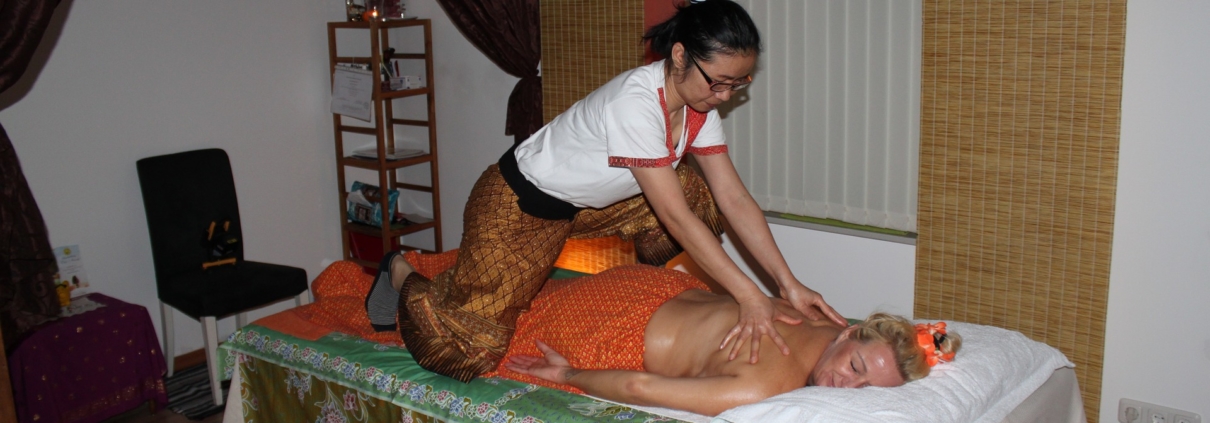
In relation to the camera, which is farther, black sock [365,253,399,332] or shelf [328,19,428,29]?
shelf [328,19,428,29]

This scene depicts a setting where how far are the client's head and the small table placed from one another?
2.41 meters

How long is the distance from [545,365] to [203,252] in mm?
1967

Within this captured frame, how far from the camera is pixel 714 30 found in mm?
1982

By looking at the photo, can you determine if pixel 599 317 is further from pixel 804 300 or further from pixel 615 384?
pixel 804 300

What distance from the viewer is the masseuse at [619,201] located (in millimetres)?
2064

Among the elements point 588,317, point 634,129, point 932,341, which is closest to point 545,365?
point 588,317

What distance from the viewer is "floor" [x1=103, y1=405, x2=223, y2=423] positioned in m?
3.33

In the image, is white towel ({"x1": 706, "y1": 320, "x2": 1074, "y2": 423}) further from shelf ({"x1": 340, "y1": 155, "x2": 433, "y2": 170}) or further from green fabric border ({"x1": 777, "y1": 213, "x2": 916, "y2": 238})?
shelf ({"x1": 340, "y1": 155, "x2": 433, "y2": 170})

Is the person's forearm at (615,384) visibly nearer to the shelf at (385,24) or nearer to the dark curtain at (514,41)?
the dark curtain at (514,41)

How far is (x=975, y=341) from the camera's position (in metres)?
2.26

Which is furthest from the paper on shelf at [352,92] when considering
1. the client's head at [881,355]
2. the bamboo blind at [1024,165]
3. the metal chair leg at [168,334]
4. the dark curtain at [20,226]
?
the client's head at [881,355]

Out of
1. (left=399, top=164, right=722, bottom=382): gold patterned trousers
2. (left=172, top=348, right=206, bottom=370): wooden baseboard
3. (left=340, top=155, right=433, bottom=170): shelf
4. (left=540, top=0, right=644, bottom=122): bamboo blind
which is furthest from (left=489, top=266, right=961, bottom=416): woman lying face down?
(left=172, top=348, right=206, bottom=370): wooden baseboard

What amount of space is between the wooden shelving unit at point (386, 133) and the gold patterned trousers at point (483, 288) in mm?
1759

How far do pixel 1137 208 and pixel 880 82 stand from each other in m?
0.84
